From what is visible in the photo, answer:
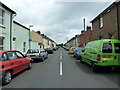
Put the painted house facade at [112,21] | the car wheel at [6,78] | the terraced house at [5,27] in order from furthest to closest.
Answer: the painted house facade at [112,21]
the terraced house at [5,27]
the car wheel at [6,78]

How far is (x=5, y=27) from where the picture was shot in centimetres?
995

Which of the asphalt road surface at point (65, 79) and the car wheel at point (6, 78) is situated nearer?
the asphalt road surface at point (65, 79)

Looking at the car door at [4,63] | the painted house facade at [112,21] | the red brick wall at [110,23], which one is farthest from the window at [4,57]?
the red brick wall at [110,23]

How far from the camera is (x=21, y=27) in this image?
47.4ft

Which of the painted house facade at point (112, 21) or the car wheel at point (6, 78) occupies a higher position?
the painted house facade at point (112, 21)

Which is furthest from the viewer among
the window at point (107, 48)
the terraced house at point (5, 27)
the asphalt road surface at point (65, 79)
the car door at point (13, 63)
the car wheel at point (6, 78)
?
the terraced house at point (5, 27)

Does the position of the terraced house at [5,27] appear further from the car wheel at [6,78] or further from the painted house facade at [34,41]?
the painted house facade at [34,41]

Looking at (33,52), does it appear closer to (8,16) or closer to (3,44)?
(3,44)

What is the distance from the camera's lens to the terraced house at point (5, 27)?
372 inches

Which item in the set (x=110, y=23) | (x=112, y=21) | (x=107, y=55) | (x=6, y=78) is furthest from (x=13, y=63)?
(x=110, y=23)

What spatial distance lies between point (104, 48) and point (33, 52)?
7.67 metres

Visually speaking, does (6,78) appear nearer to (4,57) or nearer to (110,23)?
(4,57)

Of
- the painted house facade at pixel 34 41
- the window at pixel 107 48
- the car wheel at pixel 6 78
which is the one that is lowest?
the car wheel at pixel 6 78

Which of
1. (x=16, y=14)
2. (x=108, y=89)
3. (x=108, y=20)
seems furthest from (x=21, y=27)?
(x=108, y=89)
